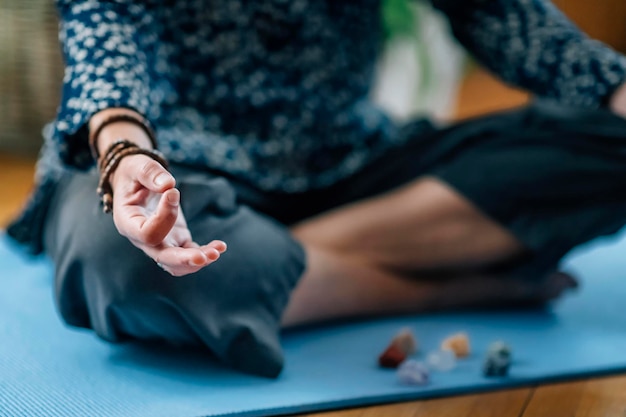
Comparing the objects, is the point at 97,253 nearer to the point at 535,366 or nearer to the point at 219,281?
the point at 219,281

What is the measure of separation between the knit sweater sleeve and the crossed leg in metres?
0.27

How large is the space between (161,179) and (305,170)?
17.2 inches

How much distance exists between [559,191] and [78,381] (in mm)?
534

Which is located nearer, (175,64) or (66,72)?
(66,72)

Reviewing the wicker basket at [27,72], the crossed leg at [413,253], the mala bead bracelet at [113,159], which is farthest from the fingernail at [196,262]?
the wicker basket at [27,72]

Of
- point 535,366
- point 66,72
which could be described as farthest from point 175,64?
point 535,366

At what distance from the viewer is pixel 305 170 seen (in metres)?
0.99

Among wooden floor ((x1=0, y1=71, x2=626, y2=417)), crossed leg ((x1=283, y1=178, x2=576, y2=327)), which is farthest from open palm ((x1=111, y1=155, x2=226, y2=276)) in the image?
crossed leg ((x1=283, y1=178, x2=576, y2=327))

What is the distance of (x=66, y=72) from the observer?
30.2 inches

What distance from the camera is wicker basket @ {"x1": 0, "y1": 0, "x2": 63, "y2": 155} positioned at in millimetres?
1645

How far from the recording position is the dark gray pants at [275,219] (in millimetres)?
730

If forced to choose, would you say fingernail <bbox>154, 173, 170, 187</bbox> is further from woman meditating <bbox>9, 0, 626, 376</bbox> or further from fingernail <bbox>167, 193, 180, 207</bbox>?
woman meditating <bbox>9, 0, 626, 376</bbox>

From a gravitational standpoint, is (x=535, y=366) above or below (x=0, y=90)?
above

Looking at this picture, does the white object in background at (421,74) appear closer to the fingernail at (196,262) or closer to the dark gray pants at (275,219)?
the dark gray pants at (275,219)
